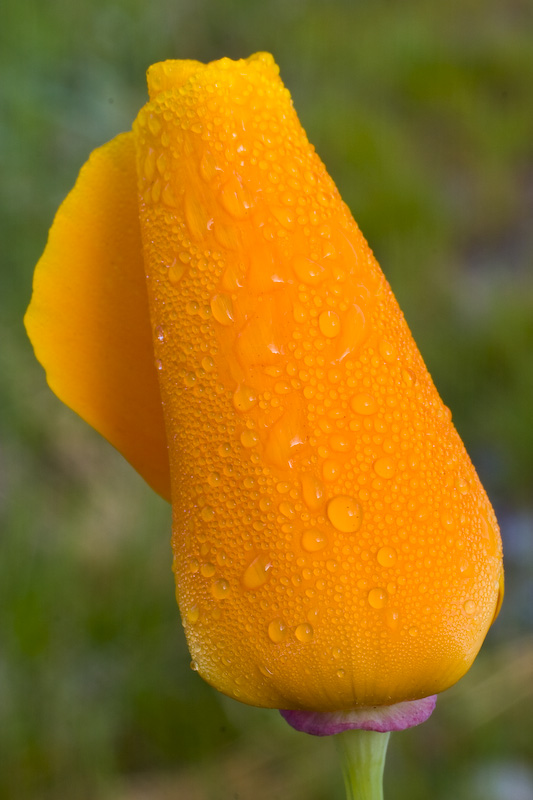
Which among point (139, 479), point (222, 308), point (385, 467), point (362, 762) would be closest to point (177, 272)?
point (222, 308)

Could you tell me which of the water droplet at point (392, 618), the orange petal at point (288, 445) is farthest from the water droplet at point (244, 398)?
the water droplet at point (392, 618)

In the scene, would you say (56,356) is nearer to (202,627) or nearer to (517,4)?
(202,627)

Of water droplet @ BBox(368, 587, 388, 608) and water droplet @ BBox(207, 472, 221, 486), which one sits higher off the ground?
water droplet @ BBox(207, 472, 221, 486)

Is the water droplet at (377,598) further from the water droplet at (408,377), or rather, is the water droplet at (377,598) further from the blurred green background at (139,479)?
the blurred green background at (139,479)

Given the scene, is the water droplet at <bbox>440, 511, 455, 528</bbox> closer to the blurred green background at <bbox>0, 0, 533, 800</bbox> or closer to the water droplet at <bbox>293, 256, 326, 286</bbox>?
the water droplet at <bbox>293, 256, 326, 286</bbox>

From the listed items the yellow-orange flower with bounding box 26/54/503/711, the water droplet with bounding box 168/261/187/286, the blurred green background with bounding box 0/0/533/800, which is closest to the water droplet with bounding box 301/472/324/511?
the yellow-orange flower with bounding box 26/54/503/711

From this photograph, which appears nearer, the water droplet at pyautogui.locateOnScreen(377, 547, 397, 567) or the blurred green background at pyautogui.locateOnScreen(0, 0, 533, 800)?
the water droplet at pyautogui.locateOnScreen(377, 547, 397, 567)

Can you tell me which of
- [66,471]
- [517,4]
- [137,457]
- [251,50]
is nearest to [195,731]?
[66,471]
